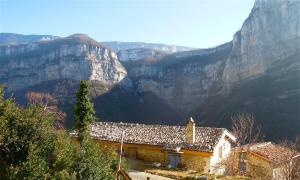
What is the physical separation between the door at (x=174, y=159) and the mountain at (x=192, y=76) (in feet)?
142

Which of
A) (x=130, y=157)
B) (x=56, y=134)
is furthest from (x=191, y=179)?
(x=56, y=134)

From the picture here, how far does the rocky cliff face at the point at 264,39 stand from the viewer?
114562mm

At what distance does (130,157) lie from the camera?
36.8 meters

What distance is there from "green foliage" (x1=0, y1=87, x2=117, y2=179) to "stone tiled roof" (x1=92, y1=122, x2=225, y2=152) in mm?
12734

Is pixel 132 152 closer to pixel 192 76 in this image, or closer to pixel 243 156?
pixel 243 156

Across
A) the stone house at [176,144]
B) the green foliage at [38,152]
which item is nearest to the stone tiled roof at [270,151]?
the stone house at [176,144]

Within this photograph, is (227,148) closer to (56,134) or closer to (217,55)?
(56,134)

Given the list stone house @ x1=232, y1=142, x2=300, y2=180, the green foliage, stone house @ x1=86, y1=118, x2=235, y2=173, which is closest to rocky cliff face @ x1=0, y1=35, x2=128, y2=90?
stone house @ x1=86, y1=118, x2=235, y2=173

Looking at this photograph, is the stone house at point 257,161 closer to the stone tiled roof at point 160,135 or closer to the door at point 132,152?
the stone tiled roof at point 160,135

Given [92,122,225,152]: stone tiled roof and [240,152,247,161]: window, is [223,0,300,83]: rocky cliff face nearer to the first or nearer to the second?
[240,152,247,161]: window

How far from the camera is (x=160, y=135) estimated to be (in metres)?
37.8

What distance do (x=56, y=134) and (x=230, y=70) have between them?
113 m

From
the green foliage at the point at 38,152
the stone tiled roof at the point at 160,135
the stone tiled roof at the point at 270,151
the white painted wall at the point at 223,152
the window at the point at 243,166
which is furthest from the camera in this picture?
the window at the point at 243,166

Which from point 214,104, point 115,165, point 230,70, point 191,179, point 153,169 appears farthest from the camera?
point 230,70
